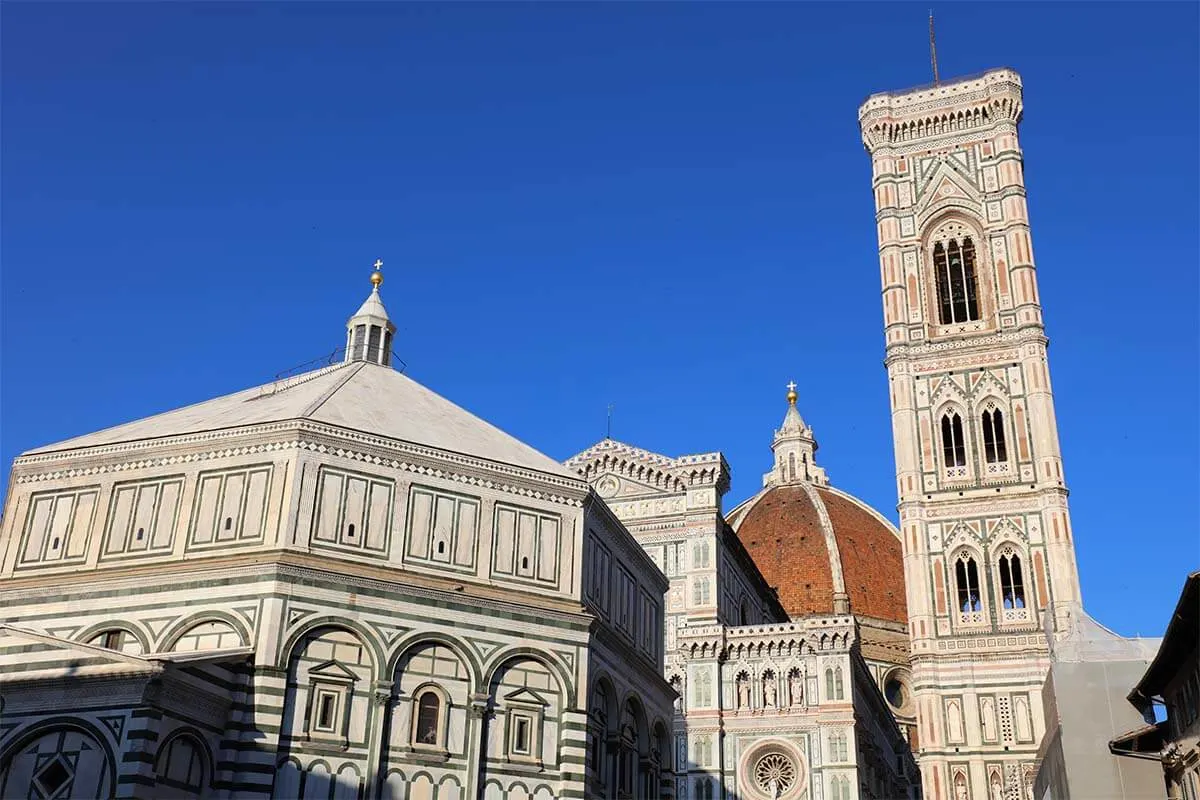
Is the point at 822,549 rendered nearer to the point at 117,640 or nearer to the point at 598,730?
the point at 598,730

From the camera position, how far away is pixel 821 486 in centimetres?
8994

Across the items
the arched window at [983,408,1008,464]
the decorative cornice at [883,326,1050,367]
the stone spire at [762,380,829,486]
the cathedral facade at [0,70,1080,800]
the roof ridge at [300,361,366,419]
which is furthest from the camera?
the stone spire at [762,380,829,486]

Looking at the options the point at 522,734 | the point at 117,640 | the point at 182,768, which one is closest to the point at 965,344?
the point at 522,734

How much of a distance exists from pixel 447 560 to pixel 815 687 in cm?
2409

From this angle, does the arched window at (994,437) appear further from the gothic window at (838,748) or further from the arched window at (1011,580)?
the gothic window at (838,748)

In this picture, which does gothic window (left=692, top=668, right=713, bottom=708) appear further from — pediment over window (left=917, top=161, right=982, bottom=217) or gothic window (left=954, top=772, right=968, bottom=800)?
pediment over window (left=917, top=161, right=982, bottom=217)

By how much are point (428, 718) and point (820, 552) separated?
199 ft

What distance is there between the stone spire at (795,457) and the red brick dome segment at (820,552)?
3.43 meters

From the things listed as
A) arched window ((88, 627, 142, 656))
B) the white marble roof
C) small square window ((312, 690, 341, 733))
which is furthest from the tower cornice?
arched window ((88, 627, 142, 656))

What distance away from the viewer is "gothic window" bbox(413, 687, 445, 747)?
2105 centimetres

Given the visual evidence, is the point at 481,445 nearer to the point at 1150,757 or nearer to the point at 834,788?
the point at 1150,757

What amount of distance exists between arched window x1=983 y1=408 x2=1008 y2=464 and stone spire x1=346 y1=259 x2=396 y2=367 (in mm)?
23067

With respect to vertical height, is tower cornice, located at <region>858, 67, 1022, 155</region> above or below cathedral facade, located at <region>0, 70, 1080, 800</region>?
above

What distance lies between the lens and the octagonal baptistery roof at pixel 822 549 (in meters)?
76.8
